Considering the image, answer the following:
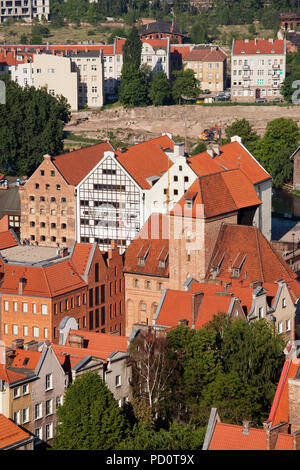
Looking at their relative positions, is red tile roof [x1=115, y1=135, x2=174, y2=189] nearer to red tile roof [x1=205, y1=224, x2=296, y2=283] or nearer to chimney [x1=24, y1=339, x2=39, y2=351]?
red tile roof [x1=205, y1=224, x2=296, y2=283]

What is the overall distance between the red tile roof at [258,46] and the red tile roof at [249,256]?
9881cm

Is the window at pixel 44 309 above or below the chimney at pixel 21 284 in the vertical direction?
below

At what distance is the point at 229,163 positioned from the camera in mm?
117188

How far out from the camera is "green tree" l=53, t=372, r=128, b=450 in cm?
→ 7406

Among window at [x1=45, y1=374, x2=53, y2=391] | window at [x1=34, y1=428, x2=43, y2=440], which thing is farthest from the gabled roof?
window at [x1=34, y1=428, x2=43, y2=440]

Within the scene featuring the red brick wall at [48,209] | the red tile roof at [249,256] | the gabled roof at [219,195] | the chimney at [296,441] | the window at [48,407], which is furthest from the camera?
the red brick wall at [48,209]

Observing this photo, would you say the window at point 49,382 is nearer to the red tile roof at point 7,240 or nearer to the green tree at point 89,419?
the green tree at point 89,419

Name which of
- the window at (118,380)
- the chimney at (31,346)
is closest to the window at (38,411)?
the chimney at (31,346)

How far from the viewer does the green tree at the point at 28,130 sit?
161 m

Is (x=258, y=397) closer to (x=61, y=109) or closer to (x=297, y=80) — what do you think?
(x=61, y=109)

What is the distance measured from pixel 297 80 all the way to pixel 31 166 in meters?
49.4

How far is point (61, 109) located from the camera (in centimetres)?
17038

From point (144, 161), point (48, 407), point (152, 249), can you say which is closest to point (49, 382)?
point (48, 407)
